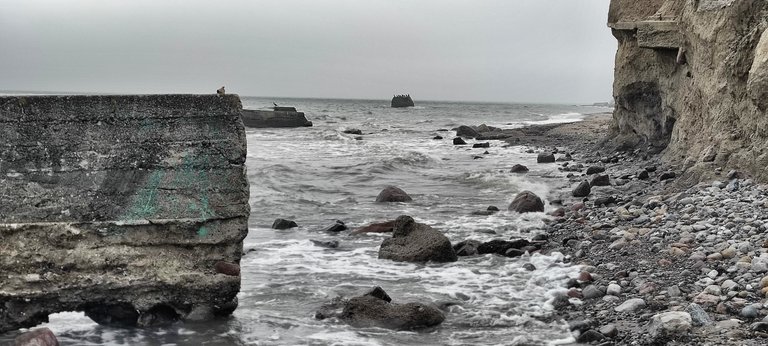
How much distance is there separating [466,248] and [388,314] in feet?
10.0

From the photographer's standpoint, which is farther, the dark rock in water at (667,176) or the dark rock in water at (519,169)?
the dark rock in water at (519,169)

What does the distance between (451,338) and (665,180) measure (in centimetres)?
786

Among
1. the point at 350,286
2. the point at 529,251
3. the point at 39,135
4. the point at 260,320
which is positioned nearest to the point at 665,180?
the point at 529,251

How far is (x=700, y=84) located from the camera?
12.8m

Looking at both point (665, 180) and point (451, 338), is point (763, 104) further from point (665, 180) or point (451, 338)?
point (451, 338)

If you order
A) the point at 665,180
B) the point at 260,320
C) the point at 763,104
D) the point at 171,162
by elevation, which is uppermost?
the point at 763,104

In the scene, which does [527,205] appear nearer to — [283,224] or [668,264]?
[283,224]

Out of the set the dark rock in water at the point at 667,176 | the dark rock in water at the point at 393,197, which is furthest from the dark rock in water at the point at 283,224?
the dark rock in water at the point at 667,176

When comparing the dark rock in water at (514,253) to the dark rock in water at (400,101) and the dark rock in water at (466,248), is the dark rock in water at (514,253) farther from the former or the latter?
the dark rock in water at (400,101)

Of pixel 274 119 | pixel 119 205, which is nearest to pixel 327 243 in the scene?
pixel 119 205

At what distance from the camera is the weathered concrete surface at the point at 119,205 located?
553 cm

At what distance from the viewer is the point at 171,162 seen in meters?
5.81

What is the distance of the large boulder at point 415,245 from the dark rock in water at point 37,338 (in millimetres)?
4495

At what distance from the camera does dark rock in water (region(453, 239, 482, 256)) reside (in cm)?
912
